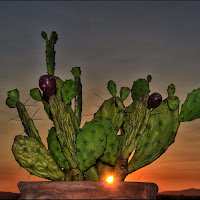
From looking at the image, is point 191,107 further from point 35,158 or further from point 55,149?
point 35,158

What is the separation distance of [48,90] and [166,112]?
3.08ft

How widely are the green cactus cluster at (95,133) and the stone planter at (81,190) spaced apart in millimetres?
350

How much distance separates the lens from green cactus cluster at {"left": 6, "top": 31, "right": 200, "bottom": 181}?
10.4 feet

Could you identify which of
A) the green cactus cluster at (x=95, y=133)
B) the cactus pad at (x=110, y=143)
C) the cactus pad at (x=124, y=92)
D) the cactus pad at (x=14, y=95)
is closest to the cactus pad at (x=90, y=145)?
the green cactus cluster at (x=95, y=133)

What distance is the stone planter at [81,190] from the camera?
2.77m

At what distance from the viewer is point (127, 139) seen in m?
3.32

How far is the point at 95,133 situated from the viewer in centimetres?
318

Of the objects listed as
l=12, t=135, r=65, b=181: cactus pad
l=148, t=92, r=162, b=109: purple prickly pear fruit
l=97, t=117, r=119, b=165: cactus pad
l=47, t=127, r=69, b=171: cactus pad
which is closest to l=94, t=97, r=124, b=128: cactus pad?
l=97, t=117, r=119, b=165: cactus pad

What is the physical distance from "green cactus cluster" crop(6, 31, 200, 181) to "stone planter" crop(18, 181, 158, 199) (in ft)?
1.15

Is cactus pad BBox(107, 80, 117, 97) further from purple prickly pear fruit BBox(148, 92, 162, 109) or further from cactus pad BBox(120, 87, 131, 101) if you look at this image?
purple prickly pear fruit BBox(148, 92, 162, 109)

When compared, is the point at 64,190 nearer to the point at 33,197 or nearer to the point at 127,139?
the point at 33,197

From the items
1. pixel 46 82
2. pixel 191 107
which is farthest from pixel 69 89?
pixel 191 107

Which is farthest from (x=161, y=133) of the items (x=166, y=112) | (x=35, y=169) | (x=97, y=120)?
(x=35, y=169)

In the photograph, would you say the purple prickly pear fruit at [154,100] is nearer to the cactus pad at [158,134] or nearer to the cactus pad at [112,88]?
the cactus pad at [158,134]
